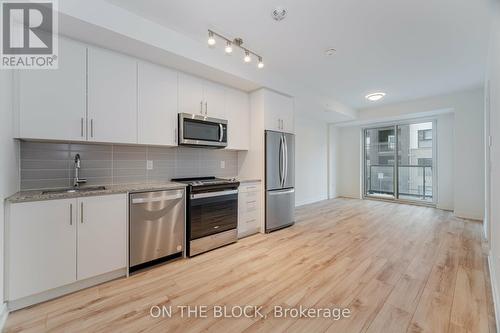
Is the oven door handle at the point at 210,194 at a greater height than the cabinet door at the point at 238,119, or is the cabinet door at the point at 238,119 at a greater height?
the cabinet door at the point at 238,119

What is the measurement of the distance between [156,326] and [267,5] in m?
2.96

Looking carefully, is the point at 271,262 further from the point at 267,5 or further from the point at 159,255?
the point at 267,5

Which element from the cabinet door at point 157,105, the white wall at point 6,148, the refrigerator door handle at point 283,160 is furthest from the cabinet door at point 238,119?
the white wall at point 6,148

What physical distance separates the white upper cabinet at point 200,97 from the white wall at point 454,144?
4602mm

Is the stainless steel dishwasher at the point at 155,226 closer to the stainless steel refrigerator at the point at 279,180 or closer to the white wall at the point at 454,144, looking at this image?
the stainless steel refrigerator at the point at 279,180

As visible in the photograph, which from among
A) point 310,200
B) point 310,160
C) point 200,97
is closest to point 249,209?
point 200,97

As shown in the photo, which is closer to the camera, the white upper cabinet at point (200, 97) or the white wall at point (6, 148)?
the white wall at point (6, 148)

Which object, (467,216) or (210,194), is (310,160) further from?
(210,194)

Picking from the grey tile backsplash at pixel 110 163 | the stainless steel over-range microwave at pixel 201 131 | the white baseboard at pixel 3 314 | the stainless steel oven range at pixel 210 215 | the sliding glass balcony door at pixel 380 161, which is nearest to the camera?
the white baseboard at pixel 3 314

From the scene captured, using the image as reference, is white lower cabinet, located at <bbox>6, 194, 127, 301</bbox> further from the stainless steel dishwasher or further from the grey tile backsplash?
the grey tile backsplash

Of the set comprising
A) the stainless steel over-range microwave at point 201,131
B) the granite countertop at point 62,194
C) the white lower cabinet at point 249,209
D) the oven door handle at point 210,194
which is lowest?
the white lower cabinet at point 249,209

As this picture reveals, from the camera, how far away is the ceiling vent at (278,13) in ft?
7.05

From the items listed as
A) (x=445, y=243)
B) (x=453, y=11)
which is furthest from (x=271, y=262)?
(x=453, y=11)

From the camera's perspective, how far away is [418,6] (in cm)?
211
